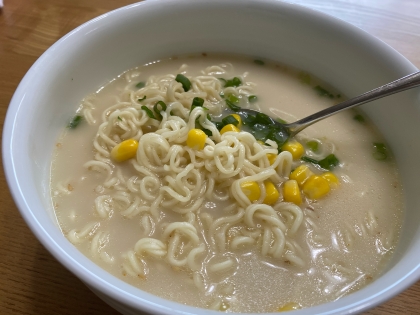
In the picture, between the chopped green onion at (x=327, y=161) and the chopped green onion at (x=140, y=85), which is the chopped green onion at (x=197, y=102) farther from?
the chopped green onion at (x=327, y=161)

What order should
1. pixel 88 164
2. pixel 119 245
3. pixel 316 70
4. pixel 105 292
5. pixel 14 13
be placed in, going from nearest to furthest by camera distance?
pixel 105 292, pixel 119 245, pixel 88 164, pixel 316 70, pixel 14 13

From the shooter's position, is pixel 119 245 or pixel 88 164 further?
pixel 88 164

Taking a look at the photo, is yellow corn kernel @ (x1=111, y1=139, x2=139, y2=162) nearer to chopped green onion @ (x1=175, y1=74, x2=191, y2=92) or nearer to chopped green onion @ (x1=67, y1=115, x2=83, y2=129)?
chopped green onion @ (x1=67, y1=115, x2=83, y2=129)

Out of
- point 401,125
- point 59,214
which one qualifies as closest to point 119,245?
point 59,214

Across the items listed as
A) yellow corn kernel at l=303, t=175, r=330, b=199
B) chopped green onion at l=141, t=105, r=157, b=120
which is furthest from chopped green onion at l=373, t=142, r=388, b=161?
chopped green onion at l=141, t=105, r=157, b=120

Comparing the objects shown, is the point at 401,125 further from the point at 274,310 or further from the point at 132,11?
the point at 132,11

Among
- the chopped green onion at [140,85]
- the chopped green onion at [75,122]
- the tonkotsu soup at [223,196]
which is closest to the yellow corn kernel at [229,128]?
the tonkotsu soup at [223,196]
